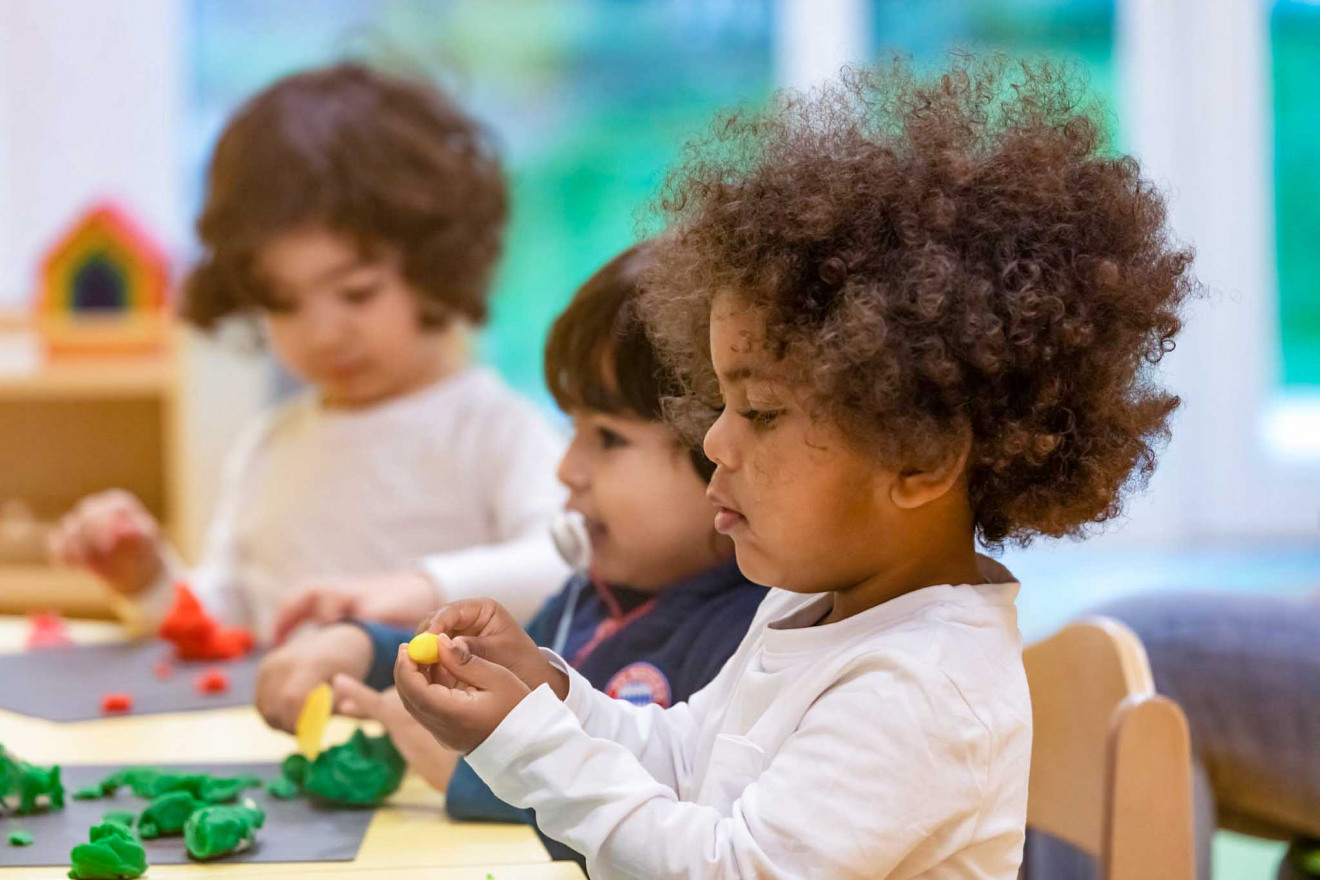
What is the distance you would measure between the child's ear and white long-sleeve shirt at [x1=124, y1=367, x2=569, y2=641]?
80 centimetres

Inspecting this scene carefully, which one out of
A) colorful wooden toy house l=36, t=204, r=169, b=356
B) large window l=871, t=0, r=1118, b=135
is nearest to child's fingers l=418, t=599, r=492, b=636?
colorful wooden toy house l=36, t=204, r=169, b=356

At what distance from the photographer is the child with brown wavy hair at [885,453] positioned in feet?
1.66

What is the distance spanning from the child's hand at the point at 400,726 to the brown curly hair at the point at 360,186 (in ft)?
2.20

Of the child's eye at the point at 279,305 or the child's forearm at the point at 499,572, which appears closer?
the child's forearm at the point at 499,572

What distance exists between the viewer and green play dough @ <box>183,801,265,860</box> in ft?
2.02

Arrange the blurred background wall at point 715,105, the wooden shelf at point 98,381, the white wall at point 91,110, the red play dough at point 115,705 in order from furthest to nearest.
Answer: the white wall at point 91,110 → the blurred background wall at point 715,105 → the wooden shelf at point 98,381 → the red play dough at point 115,705

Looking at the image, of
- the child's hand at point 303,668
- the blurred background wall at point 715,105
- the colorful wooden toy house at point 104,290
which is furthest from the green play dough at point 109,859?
the blurred background wall at point 715,105

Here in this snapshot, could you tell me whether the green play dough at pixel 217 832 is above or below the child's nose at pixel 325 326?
below

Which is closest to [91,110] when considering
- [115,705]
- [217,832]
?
[115,705]

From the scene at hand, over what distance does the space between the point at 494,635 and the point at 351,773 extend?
0.18m

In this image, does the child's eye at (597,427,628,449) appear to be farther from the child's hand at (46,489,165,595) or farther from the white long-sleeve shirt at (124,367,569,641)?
the child's hand at (46,489,165,595)

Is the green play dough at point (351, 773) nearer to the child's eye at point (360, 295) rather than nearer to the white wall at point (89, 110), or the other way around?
the child's eye at point (360, 295)

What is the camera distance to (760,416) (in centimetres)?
56

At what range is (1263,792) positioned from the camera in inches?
43.4
